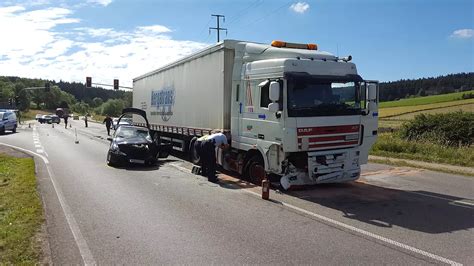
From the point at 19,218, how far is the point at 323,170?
629cm

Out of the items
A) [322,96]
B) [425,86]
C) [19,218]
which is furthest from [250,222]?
[425,86]

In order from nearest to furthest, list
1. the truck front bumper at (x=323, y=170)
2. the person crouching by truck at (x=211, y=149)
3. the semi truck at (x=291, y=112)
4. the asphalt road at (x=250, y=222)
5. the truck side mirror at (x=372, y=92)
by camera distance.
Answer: the asphalt road at (x=250, y=222) < the semi truck at (x=291, y=112) < the truck front bumper at (x=323, y=170) < the truck side mirror at (x=372, y=92) < the person crouching by truck at (x=211, y=149)

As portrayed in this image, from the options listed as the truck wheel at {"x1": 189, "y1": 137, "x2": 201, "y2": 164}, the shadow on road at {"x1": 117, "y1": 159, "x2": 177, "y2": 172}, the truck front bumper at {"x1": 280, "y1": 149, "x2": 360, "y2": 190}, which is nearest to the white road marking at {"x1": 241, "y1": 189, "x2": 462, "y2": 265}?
the truck front bumper at {"x1": 280, "y1": 149, "x2": 360, "y2": 190}

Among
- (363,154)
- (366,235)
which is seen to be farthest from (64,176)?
(366,235)

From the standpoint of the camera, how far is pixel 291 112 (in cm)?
981

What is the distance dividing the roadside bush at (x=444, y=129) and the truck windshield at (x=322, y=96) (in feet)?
40.2

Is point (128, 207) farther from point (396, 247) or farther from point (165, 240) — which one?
point (396, 247)

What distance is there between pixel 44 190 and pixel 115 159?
4580 mm

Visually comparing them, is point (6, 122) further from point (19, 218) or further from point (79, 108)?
point (79, 108)

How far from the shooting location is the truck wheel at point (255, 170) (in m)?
11.3

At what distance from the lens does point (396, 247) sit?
19.7 feet

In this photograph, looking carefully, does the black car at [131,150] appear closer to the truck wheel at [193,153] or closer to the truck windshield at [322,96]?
the truck wheel at [193,153]

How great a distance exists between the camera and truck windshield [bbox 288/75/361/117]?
988 centimetres

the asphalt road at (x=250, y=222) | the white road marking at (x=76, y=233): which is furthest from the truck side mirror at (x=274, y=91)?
the white road marking at (x=76, y=233)
